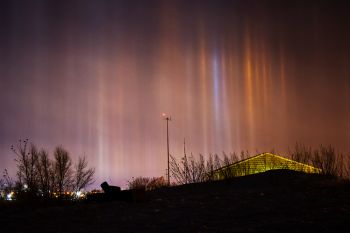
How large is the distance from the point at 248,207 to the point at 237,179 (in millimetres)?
7973

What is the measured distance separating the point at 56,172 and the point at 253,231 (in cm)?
2853

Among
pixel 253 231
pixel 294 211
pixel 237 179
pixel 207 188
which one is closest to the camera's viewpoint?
pixel 253 231

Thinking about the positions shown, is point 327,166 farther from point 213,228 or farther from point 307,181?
point 213,228

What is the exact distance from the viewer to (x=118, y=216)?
8.97 m

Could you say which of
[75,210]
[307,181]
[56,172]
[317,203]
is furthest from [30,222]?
[56,172]

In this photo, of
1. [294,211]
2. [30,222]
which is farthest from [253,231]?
[30,222]

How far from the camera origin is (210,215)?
827cm

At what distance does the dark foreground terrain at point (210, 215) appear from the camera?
22.8ft

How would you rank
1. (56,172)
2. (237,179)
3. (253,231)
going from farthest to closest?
1. (56,172)
2. (237,179)
3. (253,231)

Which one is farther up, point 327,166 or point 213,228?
point 327,166

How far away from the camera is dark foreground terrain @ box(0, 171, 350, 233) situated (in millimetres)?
6961

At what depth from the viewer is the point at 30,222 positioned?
9.07 m

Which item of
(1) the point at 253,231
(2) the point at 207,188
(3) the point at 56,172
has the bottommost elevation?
(1) the point at 253,231

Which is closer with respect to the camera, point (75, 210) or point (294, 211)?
point (294, 211)
